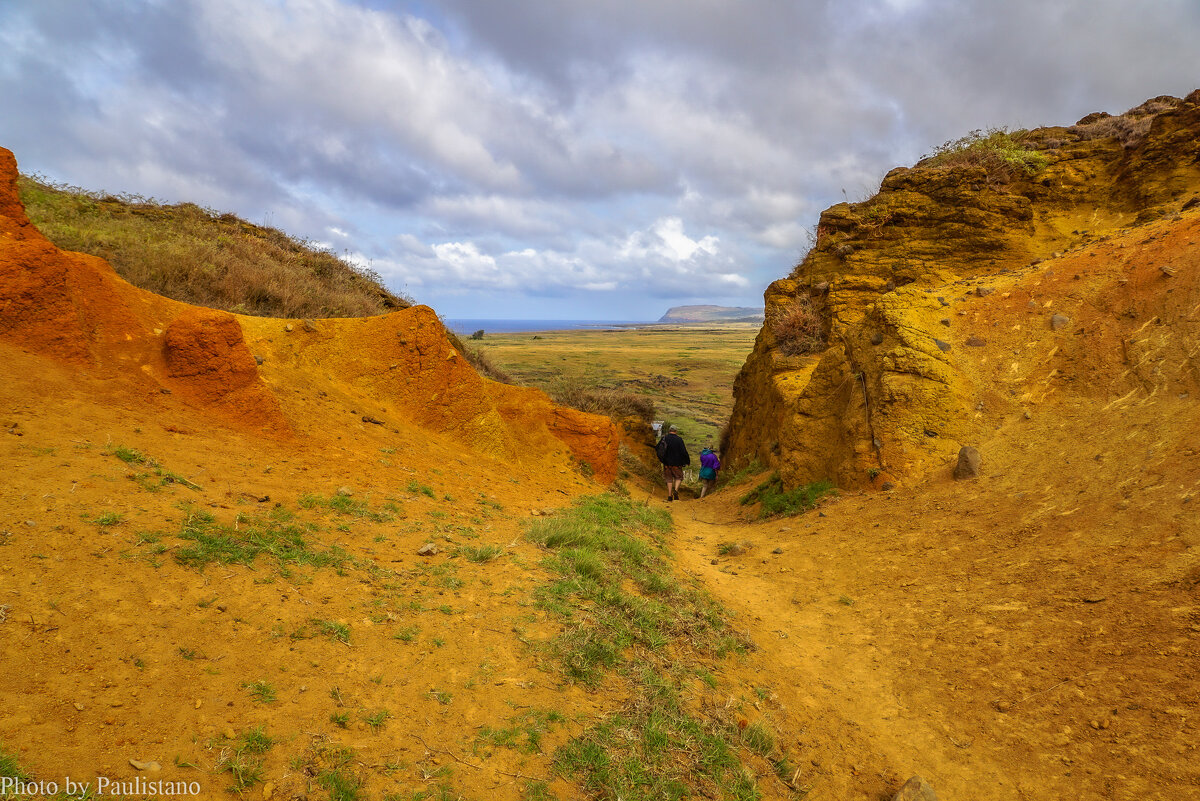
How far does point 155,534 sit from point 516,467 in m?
7.10

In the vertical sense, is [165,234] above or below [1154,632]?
above

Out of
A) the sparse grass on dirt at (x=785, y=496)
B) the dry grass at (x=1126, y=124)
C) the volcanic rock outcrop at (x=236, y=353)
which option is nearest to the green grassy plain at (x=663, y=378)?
the volcanic rock outcrop at (x=236, y=353)

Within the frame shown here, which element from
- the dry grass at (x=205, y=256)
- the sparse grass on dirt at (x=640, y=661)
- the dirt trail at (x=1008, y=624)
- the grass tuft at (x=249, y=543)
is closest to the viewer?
the sparse grass on dirt at (x=640, y=661)

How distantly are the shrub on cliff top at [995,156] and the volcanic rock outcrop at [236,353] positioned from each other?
13.4 meters

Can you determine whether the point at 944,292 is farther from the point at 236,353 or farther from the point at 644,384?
the point at 644,384

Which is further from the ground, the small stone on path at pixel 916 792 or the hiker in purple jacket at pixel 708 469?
the small stone on path at pixel 916 792

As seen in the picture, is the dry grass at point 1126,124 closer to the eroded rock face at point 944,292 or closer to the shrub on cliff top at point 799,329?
the eroded rock face at point 944,292

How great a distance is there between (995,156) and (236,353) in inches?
673

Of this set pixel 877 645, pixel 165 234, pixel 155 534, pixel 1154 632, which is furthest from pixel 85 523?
pixel 165 234

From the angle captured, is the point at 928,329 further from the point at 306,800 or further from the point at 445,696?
the point at 306,800

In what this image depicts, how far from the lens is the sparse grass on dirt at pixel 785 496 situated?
367 inches

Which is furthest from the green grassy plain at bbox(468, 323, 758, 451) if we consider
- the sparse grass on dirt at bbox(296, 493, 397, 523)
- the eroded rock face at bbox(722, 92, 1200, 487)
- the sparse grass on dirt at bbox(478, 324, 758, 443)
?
the sparse grass on dirt at bbox(296, 493, 397, 523)

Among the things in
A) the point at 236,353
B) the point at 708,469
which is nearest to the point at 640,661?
the point at 236,353

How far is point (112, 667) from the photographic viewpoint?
8.46ft
